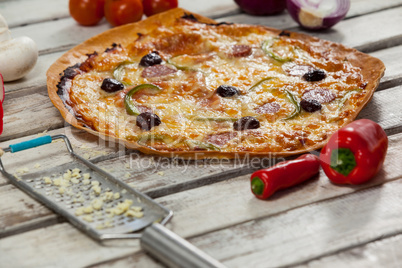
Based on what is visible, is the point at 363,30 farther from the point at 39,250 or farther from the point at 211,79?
the point at 39,250

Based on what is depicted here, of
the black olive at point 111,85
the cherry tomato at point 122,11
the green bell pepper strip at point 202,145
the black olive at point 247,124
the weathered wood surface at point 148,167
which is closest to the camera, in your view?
the weathered wood surface at point 148,167

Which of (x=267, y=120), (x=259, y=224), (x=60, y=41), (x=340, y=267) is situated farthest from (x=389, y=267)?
(x=60, y=41)

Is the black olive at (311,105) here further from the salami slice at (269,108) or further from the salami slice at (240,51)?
the salami slice at (240,51)

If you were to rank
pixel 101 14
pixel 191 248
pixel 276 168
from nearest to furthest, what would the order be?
pixel 191 248 < pixel 276 168 < pixel 101 14

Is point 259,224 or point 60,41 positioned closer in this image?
point 259,224

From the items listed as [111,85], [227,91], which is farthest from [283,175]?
[111,85]

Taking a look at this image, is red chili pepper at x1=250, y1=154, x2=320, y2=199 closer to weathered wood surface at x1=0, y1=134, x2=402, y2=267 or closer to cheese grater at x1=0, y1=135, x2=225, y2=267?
weathered wood surface at x1=0, y1=134, x2=402, y2=267

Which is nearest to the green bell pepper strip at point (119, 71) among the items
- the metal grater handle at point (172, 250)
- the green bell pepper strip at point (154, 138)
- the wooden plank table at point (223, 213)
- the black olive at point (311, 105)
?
the wooden plank table at point (223, 213)
